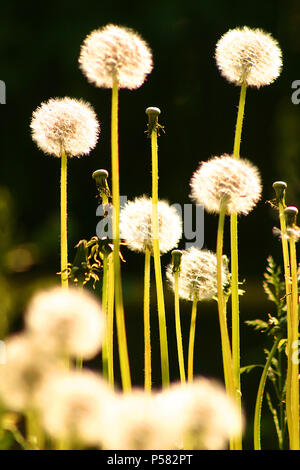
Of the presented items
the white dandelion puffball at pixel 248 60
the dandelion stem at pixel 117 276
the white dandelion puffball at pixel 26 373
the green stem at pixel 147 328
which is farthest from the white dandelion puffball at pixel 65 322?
the white dandelion puffball at pixel 248 60

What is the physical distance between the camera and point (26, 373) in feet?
0.83

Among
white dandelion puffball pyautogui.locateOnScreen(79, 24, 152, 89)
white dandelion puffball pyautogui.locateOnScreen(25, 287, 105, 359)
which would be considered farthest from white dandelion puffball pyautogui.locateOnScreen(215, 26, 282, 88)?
white dandelion puffball pyautogui.locateOnScreen(25, 287, 105, 359)

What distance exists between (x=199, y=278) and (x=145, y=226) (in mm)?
77

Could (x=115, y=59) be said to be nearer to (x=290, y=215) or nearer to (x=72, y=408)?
(x=290, y=215)

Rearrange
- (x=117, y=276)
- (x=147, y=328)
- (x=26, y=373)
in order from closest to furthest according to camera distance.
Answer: (x=26, y=373)
(x=117, y=276)
(x=147, y=328)

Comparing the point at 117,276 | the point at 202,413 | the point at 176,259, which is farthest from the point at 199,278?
the point at 202,413

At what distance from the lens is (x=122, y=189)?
2752mm

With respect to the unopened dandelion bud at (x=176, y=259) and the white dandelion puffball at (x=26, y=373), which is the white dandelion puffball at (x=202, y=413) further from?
the unopened dandelion bud at (x=176, y=259)

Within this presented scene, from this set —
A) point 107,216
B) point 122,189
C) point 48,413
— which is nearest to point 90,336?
point 48,413

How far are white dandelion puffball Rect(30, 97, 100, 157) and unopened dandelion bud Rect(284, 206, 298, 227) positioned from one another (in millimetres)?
191

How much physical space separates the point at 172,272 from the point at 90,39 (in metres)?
0.22

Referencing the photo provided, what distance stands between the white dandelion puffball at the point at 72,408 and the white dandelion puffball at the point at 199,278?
318 millimetres

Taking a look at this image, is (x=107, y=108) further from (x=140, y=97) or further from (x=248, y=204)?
(x=248, y=204)

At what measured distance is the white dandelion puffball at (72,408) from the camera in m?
0.25
